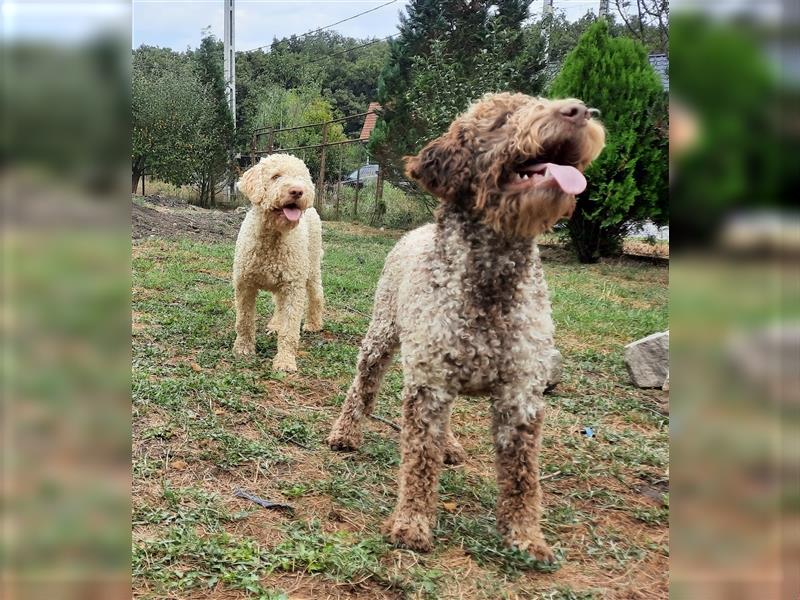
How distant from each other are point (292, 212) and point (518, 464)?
2.99 m

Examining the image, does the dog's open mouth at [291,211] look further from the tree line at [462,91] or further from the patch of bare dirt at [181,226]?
the patch of bare dirt at [181,226]

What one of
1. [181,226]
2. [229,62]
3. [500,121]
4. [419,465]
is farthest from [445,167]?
[229,62]

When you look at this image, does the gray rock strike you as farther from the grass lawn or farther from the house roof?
the house roof

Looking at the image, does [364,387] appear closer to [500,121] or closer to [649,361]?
[500,121]

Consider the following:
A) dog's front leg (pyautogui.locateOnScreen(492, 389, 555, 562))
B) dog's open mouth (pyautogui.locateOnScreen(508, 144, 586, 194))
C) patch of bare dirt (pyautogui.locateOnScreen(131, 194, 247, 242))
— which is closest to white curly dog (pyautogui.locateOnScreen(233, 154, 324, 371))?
dog's front leg (pyautogui.locateOnScreen(492, 389, 555, 562))

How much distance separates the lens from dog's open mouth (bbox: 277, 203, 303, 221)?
4.91 m

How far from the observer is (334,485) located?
3.13 meters

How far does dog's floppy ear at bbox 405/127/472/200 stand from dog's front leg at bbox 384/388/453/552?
2.88ft

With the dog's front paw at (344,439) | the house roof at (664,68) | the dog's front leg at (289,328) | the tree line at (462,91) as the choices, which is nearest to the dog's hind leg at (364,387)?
the dog's front paw at (344,439)

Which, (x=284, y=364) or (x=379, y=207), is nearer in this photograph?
(x=284, y=364)
